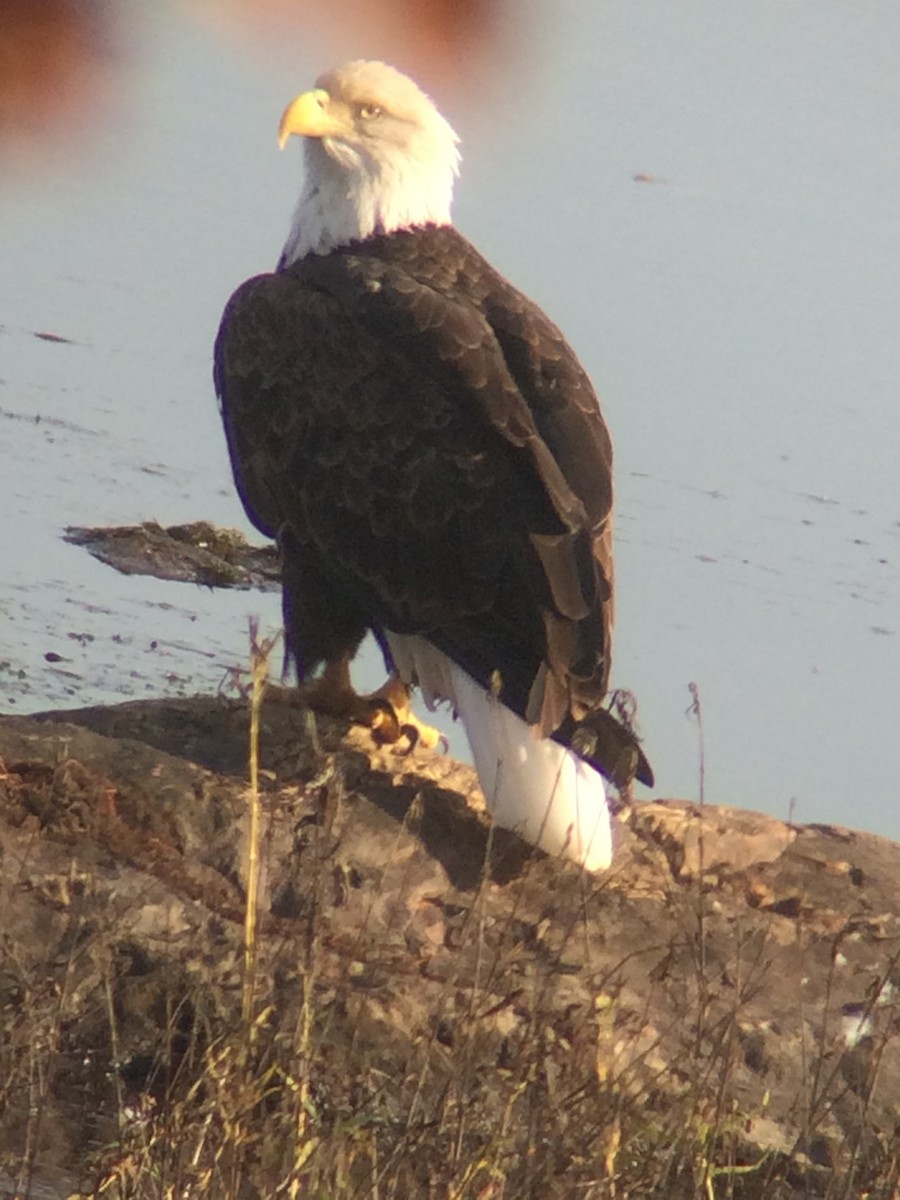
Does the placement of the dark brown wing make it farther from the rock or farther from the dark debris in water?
the dark debris in water

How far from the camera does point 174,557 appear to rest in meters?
8.56

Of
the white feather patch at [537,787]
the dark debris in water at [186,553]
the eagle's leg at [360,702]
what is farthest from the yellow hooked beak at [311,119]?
the dark debris in water at [186,553]

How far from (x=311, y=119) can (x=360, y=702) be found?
5.06 feet

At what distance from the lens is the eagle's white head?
6301 millimetres

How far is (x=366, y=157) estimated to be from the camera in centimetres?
645

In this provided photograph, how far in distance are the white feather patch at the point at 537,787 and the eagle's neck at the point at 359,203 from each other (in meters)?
1.52

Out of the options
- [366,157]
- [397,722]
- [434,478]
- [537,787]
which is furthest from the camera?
[366,157]

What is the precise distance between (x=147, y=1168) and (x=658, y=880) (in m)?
2.13

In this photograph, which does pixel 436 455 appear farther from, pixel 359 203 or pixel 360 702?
pixel 359 203

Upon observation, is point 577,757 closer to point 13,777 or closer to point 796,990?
point 796,990

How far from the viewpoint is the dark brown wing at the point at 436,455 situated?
17.2ft

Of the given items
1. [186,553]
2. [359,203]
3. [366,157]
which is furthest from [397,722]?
[186,553]

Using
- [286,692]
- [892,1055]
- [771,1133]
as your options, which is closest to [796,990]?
[892,1055]

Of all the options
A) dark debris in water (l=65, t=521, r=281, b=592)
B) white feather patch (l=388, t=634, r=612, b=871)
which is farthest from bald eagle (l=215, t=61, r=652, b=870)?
dark debris in water (l=65, t=521, r=281, b=592)
